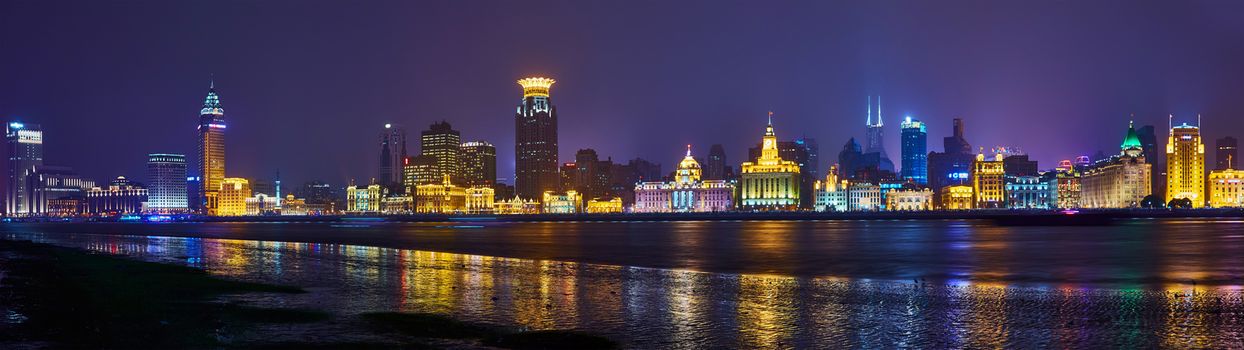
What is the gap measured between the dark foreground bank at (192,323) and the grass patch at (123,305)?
2cm

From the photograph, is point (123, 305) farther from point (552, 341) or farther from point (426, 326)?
point (552, 341)

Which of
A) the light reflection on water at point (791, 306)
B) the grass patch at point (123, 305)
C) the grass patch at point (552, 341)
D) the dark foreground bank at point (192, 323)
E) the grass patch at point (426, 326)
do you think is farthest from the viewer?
the grass patch at point (426, 326)

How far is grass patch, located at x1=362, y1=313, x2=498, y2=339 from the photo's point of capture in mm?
15656

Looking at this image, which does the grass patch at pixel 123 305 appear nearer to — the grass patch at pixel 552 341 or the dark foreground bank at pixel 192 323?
the dark foreground bank at pixel 192 323

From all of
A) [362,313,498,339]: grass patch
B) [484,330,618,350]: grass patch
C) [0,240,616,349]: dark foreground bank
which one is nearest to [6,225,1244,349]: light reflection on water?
[484,330,618,350]: grass patch

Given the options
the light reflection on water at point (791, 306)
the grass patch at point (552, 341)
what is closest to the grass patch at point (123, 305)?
the light reflection on water at point (791, 306)

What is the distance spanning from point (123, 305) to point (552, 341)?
36.1 ft

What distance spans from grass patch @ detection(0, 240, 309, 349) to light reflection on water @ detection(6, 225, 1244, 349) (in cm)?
211

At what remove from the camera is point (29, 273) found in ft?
99.5

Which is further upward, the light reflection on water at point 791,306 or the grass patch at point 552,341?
the grass patch at point 552,341

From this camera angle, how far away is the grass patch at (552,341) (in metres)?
→ 14.3

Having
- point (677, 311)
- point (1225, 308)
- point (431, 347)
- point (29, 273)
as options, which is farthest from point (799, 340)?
point (29, 273)

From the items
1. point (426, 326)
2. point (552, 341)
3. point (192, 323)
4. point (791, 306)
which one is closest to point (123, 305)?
point (192, 323)

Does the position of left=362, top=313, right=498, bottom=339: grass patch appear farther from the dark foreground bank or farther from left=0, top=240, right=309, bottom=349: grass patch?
left=0, top=240, right=309, bottom=349: grass patch
